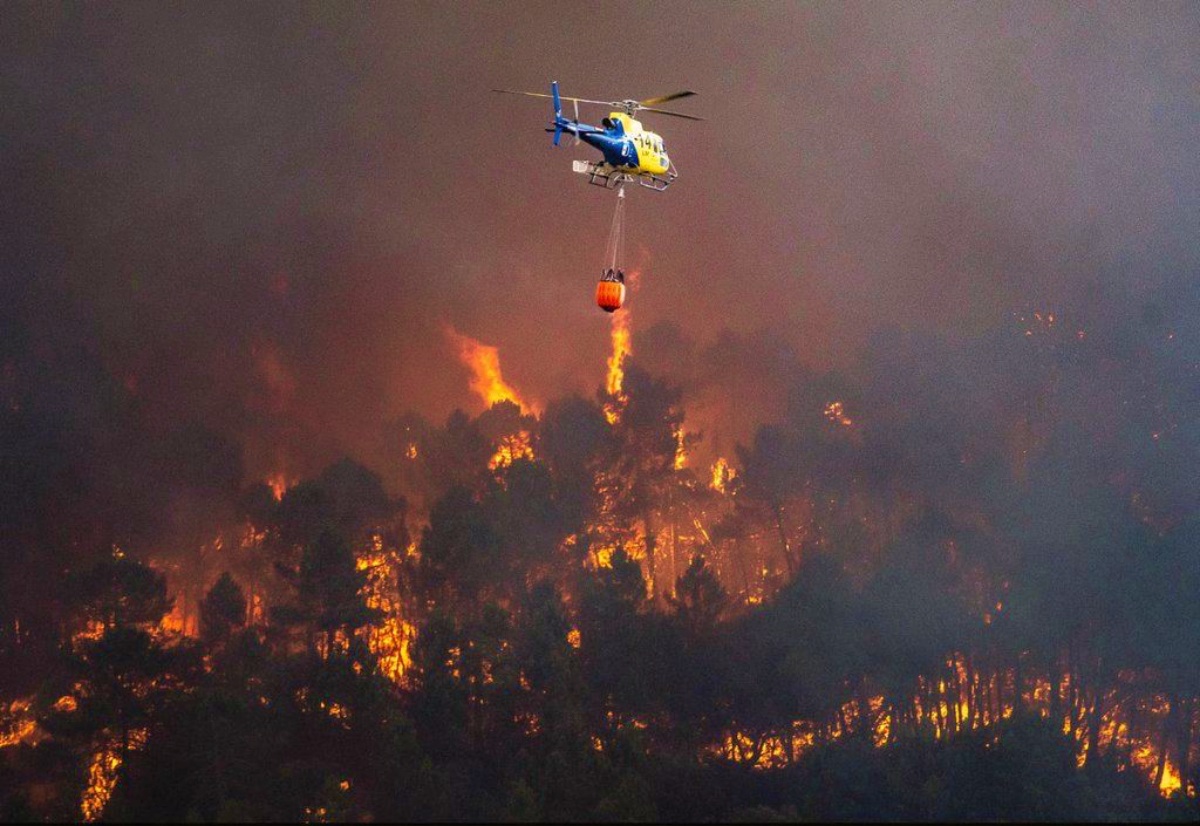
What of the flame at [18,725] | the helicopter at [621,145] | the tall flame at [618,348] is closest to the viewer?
the helicopter at [621,145]

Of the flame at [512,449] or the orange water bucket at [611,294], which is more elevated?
the flame at [512,449]

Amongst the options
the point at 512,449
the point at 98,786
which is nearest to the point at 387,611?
the point at 512,449

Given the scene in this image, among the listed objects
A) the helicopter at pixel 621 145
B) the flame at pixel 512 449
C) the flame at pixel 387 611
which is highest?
the helicopter at pixel 621 145

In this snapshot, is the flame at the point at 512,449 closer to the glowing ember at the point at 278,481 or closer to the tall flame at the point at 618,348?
the tall flame at the point at 618,348

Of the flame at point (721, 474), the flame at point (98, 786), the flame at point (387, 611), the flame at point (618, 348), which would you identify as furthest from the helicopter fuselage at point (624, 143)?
the flame at point (618, 348)

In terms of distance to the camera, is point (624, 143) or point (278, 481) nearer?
point (624, 143)

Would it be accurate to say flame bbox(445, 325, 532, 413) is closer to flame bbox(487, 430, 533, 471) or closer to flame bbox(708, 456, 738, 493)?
flame bbox(487, 430, 533, 471)

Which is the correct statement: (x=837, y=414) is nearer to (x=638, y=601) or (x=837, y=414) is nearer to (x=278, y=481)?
(x=638, y=601)

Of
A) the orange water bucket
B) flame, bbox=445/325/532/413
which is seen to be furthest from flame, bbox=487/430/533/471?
the orange water bucket
